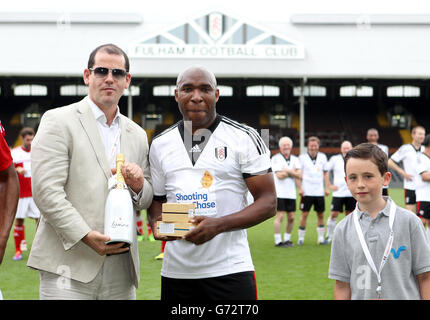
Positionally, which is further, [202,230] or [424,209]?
[424,209]

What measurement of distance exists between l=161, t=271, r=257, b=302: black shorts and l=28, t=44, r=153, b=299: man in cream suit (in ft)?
0.86

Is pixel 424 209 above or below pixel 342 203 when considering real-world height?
below

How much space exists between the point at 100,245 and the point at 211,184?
2.06 feet

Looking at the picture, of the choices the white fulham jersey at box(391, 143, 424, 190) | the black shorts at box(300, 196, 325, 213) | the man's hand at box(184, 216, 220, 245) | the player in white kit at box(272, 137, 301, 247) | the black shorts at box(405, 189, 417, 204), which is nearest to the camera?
the man's hand at box(184, 216, 220, 245)

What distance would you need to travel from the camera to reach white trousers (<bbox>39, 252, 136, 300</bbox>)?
2668 mm

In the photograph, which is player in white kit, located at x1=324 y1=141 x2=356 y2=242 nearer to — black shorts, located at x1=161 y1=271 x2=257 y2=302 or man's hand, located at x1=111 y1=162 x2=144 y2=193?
black shorts, located at x1=161 y1=271 x2=257 y2=302

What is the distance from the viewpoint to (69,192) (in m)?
2.71

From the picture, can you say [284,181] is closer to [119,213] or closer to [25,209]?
[25,209]

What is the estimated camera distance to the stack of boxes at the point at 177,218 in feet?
8.23

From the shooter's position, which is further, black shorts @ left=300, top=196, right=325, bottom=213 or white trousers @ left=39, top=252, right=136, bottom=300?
black shorts @ left=300, top=196, right=325, bottom=213

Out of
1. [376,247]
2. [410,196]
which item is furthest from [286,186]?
[376,247]

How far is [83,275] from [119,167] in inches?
23.0

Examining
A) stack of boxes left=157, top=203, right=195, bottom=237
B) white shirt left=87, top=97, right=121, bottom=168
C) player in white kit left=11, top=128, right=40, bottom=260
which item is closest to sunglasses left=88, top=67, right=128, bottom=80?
white shirt left=87, top=97, right=121, bottom=168
